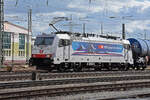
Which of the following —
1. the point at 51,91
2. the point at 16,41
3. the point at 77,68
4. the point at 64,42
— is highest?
the point at 16,41

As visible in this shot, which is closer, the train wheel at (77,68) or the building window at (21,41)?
the train wheel at (77,68)

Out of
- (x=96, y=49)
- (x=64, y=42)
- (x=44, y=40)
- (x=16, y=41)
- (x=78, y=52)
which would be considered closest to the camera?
(x=64, y=42)

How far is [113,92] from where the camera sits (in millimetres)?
18125

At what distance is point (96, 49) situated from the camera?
35375 millimetres

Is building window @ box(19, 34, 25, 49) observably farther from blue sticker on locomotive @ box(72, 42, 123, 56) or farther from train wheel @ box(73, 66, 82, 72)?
train wheel @ box(73, 66, 82, 72)

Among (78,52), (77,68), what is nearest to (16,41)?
(77,68)

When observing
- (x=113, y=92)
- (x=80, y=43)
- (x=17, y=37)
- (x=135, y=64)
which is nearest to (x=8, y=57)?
(x=17, y=37)

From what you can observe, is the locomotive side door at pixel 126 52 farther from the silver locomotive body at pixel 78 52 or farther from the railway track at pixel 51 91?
the railway track at pixel 51 91

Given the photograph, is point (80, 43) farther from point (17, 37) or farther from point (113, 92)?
point (17, 37)

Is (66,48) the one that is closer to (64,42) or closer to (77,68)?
(64,42)

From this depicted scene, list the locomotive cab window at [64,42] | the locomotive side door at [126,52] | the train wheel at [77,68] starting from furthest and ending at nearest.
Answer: the locomotive side door at [126,52], the train wheel at [77,68], the locomotive cab window at [64,42]

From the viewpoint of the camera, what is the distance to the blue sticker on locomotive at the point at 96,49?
109ft

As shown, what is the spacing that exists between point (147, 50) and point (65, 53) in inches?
595

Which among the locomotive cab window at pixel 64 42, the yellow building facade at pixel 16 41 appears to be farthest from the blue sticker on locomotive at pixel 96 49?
the yellow building facade at pixel 16 41
